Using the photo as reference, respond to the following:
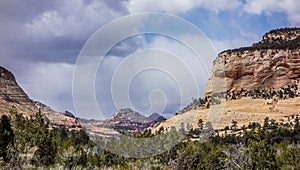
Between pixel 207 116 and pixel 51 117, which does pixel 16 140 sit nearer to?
pixel 207 116

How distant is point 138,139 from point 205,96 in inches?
5146

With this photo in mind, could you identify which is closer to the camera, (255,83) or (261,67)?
(255,83)

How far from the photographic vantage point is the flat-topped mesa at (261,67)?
17362 centimetres

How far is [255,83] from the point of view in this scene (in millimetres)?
177375

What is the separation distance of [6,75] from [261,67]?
103m

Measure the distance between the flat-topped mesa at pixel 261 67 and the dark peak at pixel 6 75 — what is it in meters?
84.0

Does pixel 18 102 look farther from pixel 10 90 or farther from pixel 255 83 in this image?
pixel 255 83

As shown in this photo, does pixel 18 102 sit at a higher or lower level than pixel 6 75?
lower

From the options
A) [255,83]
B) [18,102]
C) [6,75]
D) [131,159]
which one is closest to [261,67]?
[255,83]

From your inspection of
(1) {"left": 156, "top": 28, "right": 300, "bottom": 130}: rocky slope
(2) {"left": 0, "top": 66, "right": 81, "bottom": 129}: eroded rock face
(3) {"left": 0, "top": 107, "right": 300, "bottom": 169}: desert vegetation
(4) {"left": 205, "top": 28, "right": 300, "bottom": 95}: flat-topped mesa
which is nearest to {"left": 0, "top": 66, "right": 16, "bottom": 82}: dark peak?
(2) {"left": 0, "top": 66, "right": 81, "bottom": 129}: eroded rock face

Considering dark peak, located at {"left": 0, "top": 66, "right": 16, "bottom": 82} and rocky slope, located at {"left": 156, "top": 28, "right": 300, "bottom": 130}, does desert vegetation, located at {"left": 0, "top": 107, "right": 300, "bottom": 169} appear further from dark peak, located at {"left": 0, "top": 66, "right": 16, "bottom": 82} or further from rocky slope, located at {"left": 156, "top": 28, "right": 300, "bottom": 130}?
dark peak, located at {"left": 0, "top": 66, "right": 16, "bottom": 82}

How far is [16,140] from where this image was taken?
4647 centimetres

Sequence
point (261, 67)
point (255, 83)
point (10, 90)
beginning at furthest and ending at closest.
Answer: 1. point (261, 67)
2. point (255, 83)
3. point (10, 90)

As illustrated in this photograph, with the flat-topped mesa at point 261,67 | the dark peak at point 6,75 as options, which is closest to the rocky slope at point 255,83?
the flat-topped mesa at point 261,67
